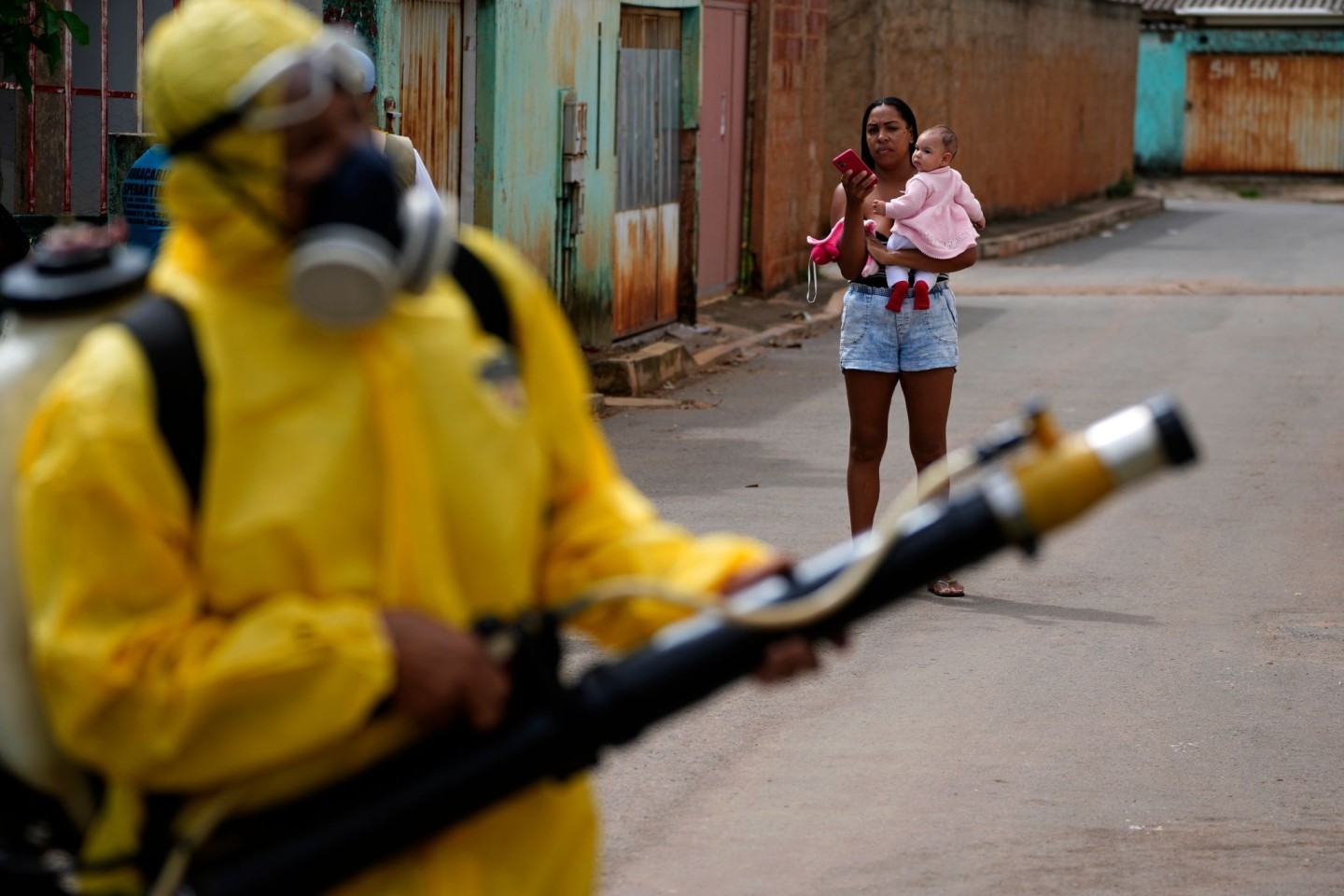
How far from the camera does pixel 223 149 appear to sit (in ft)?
7.09

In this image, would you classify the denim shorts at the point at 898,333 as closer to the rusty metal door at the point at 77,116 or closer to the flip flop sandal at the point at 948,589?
the flip flop sandal at the point at 948,589

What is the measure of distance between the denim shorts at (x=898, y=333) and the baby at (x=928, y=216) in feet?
0.15

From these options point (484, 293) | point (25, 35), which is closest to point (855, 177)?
point (25, 35)

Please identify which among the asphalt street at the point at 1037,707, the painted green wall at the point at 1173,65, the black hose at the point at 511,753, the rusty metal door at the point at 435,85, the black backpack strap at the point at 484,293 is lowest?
the asphalt street at the point at 1037,707

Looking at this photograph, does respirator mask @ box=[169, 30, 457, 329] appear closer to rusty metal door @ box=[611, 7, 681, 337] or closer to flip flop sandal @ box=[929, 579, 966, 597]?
flip flop sandal @ box=[929, 579, 966, 597]

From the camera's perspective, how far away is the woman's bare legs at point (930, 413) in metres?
7.34

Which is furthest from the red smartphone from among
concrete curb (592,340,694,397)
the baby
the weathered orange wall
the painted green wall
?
the painted green wall

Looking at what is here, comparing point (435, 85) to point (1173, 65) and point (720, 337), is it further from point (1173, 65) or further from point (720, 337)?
point (1173, 65)

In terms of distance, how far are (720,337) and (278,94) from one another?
1335cm

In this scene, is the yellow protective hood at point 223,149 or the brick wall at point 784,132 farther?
the brick wall at point 784,132

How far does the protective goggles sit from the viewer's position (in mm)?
2145

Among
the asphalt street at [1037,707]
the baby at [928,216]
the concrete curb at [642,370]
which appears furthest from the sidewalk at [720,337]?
the baby at [928,216]

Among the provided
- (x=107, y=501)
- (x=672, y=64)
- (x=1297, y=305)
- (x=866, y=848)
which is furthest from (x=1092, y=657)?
(x=1297, y=305)

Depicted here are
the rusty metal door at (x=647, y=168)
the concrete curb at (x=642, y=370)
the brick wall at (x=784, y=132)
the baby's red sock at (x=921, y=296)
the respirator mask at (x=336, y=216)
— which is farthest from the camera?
the brick wall at (x=784, y=132)
